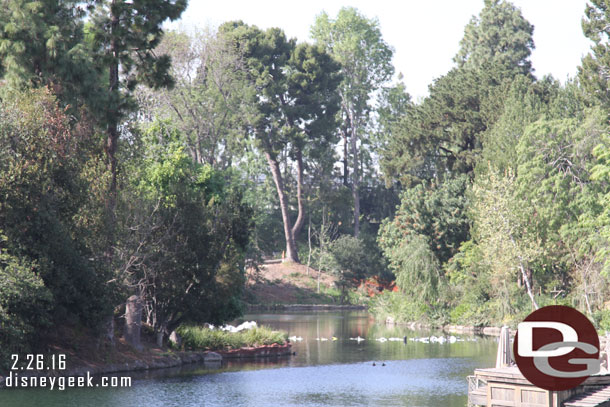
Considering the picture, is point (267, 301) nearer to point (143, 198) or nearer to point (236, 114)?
point (236, 114)

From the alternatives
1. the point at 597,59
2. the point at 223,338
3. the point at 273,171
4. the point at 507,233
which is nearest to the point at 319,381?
the point at 223,338

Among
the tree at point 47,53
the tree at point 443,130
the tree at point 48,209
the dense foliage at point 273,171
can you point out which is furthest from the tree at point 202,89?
the tree at point 48,209

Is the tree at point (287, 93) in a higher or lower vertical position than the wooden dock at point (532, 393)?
higher

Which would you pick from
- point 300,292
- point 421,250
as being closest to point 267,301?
point 300,292

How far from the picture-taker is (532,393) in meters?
16.9

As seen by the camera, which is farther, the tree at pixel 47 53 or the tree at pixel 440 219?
the tree at pixel 440 219

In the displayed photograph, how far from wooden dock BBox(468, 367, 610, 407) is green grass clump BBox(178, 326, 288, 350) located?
57.7ft

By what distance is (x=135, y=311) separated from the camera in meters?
30.5

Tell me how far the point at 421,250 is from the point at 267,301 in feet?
62.4

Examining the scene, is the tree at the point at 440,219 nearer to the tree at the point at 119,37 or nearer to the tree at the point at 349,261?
the tree at the point at 349,261

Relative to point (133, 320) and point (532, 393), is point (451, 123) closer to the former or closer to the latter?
point (133, 320)

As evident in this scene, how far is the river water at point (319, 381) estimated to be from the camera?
23.1m

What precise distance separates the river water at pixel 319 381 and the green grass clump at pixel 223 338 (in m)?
1.54

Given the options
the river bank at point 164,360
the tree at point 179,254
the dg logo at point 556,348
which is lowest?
the river bank at point 164,360
